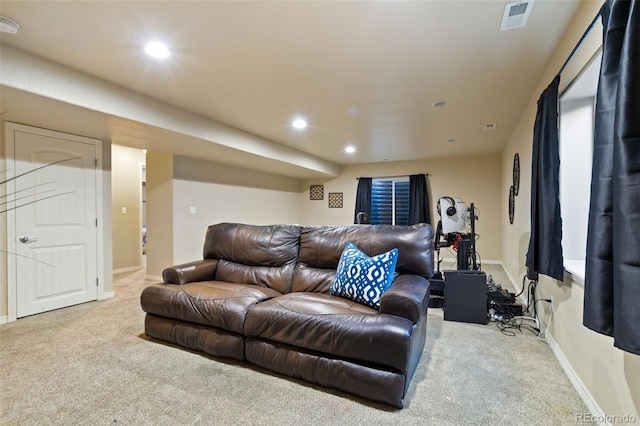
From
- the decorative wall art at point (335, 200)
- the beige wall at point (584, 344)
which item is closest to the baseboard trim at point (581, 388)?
the beige wall at point (584, 344)

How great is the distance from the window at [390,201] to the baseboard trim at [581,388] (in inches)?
202

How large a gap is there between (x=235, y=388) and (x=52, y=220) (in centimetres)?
309

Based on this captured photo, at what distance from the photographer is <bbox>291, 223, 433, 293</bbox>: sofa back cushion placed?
2.37 meters

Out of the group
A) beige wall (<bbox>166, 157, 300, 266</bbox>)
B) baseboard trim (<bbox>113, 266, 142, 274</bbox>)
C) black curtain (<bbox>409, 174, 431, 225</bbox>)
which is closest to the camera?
beige wall (<bbox>166, 157, 300, 266</bbox>)

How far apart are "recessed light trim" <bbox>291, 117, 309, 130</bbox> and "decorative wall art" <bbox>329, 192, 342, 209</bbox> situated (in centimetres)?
378

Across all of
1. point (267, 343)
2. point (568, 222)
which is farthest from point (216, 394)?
point (568, 222)

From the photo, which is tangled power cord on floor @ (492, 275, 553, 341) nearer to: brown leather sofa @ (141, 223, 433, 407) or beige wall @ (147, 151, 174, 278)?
brown leather sofa @ (141, 223, 433, 407)

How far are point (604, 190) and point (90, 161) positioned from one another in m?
4.73

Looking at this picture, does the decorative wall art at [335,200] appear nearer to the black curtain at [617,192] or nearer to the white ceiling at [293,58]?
the white ceiling at [293,58]

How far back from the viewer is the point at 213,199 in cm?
541

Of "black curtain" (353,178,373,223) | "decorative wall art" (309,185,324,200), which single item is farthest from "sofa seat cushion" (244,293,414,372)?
"decorative wall art" (309,185,324,200)

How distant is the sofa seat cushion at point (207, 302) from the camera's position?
82.9 inches

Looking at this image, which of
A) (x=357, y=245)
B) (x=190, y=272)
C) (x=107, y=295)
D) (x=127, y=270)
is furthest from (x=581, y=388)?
(x=127, y=270)

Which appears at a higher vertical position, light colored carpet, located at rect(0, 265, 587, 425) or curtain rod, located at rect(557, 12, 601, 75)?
curtain rod, located at rect(557, 12, 601, 75)
